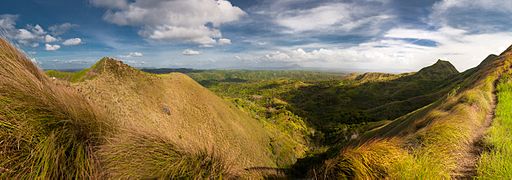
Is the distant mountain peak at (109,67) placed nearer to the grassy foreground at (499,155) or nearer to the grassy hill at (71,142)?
the grassy hill at (71,142)

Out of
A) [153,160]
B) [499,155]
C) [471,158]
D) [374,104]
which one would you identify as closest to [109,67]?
[153,160]

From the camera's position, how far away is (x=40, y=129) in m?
2.43

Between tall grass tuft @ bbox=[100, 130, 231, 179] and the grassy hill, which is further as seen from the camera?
tall grass tuft @ bbox=[100, 130, 231, 179]

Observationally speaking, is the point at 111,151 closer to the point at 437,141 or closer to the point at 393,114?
the point at 437,141

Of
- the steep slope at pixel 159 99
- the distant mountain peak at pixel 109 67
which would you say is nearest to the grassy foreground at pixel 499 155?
the steep slope at pixel 159 99

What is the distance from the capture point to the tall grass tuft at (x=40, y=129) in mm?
2242

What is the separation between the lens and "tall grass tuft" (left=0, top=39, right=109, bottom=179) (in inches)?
88.3

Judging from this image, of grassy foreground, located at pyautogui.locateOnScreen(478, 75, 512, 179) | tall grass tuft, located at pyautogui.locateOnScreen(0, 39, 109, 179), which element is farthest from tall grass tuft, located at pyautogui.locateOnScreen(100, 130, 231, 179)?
grassy foreground, located at pyautogui.locateOnScreen(478, 75, 512, 179)

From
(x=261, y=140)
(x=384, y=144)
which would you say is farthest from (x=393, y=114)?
(x=384, y=144)

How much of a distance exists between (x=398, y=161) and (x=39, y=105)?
4.78 metres

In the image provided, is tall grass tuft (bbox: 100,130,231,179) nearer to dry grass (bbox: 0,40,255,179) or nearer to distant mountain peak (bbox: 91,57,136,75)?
dry grass (bbox: 0,40,255,179)

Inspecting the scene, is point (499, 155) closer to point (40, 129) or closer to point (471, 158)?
point (471, 158)

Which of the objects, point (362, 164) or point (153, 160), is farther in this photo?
point (362, 164)

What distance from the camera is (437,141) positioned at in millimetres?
7488
